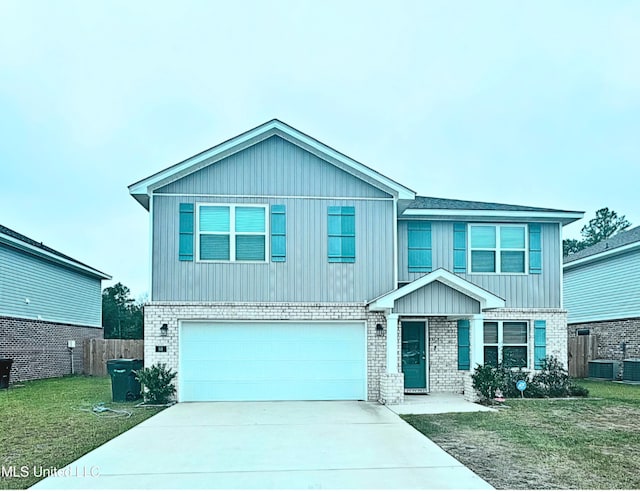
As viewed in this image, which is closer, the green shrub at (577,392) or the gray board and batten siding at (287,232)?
the gray board and batten siding at (287,232)

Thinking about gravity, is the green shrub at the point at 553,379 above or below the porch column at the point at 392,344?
below

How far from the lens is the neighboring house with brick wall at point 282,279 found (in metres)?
14.7

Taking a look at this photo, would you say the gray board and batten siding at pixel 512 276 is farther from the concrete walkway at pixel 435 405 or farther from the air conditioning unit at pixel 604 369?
the air conditioning unit at pixel 604 369

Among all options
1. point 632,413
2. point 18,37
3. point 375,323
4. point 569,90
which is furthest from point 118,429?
point 569,90

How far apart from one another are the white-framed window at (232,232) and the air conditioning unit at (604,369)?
1297 centimetres

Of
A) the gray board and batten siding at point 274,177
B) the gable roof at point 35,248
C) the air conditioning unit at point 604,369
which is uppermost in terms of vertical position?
the gray board and batten siding at point 274,177

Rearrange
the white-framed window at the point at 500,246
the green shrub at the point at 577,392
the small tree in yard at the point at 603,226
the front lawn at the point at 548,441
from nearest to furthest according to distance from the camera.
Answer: the front lawn at the point at 548,441 → the green shrub at the point at 577,392 → the white-framed window at the point at 500,246 → the small tree in yard at the point at 603,226

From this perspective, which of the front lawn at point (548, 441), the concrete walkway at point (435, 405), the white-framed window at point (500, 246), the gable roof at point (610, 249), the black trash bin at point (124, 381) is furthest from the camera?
the gable roof at point (610, 249)

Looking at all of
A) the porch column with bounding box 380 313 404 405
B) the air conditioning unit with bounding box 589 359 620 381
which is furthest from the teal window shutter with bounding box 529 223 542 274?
the air conditioning unit with bounding box 589 359 620 381

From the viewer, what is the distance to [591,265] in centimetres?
2445

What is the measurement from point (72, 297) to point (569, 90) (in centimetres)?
1996

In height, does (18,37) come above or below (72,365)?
above

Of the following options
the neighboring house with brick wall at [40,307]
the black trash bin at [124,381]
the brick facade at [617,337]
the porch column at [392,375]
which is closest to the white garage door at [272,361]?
the porch column at [392,375]

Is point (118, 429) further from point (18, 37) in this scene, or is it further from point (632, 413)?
point (18, 37)
